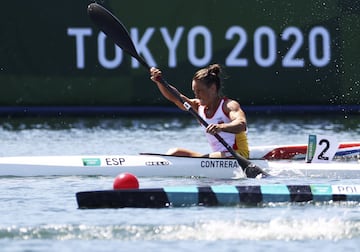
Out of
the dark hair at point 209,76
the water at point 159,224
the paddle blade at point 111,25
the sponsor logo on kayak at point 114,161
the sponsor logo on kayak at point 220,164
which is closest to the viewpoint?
the water at point 159,224

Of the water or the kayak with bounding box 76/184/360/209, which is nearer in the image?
the water

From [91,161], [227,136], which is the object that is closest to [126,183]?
[91,161]

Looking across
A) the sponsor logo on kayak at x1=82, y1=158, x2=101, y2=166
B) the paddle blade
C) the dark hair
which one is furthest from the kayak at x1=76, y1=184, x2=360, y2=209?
the paddle blade

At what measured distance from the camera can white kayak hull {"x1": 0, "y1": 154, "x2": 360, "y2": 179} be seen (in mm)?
13594

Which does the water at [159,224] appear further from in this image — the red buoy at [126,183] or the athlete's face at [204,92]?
the athlete's face at [204,92]

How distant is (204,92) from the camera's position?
13836 millimetres

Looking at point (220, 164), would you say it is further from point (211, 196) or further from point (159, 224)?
point (159, 224)

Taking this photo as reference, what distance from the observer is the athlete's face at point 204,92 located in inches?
544

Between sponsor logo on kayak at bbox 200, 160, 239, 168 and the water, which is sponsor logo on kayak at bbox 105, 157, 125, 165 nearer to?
the water

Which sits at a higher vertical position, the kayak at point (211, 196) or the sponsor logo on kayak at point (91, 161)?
the kayak at point (211, 196)

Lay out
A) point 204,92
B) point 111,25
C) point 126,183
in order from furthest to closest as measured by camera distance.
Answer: point 111,25 < point 204,92 < point 126,183

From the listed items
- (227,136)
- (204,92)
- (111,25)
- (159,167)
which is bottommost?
(159,167)

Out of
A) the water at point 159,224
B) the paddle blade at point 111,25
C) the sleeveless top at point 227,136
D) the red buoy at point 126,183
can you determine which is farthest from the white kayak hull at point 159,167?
the red buoy at point 126,183

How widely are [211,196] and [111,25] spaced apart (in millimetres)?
4138
